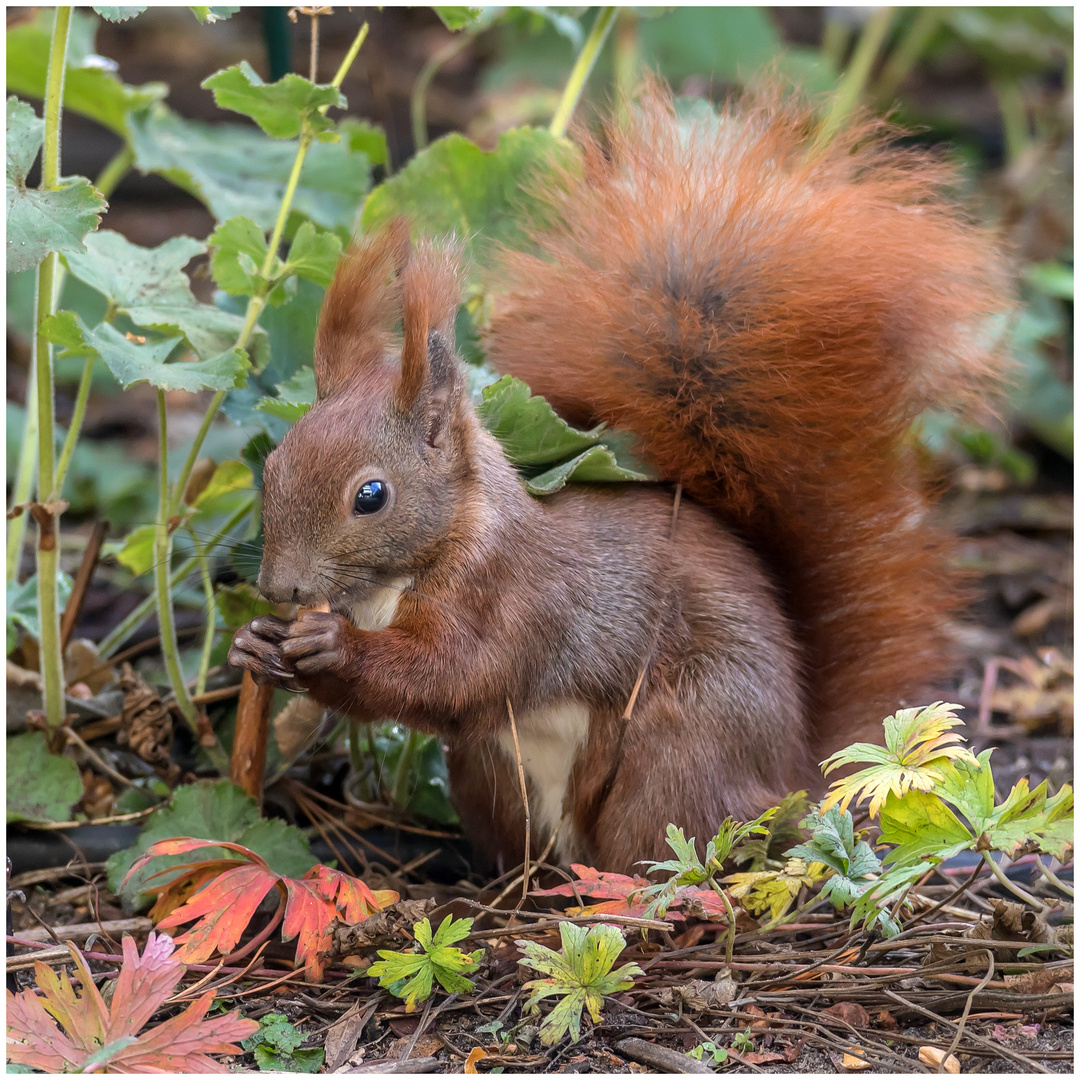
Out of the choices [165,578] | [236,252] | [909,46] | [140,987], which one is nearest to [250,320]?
[236,252]

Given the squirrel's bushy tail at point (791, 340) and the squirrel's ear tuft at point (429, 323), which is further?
the squirrel's bushy tail at point (791, 340)

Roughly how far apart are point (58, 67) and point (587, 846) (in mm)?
1289

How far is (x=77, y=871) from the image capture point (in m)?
1.77

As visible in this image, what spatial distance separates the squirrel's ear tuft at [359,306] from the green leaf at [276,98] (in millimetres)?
217

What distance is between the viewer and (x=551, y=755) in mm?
1697

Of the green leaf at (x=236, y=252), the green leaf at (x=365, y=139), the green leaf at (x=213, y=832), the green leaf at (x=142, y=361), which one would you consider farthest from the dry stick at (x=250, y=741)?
the green leaf at (x=365, y=139)

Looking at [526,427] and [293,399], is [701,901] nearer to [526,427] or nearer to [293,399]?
[526,427]

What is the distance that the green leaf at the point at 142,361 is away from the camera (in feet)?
5.16

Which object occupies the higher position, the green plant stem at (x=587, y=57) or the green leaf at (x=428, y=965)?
the green plant stem at (x=587, y=57)

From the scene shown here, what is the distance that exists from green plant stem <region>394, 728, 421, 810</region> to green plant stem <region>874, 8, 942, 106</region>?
10.2 ft

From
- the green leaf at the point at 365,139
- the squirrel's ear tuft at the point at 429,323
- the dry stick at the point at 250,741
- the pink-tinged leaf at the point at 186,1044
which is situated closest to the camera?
the pink-tinged leaf at the point at 186,1044

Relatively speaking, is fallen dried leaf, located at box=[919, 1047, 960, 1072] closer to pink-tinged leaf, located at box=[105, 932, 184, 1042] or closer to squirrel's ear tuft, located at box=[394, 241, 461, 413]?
pink-tinged leaf, located at box=[105, 932, 184, 1042]

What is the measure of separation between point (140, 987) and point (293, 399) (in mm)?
860

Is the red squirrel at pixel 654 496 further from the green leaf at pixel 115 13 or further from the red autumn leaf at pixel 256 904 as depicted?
the green leaf at pixel 115 13
